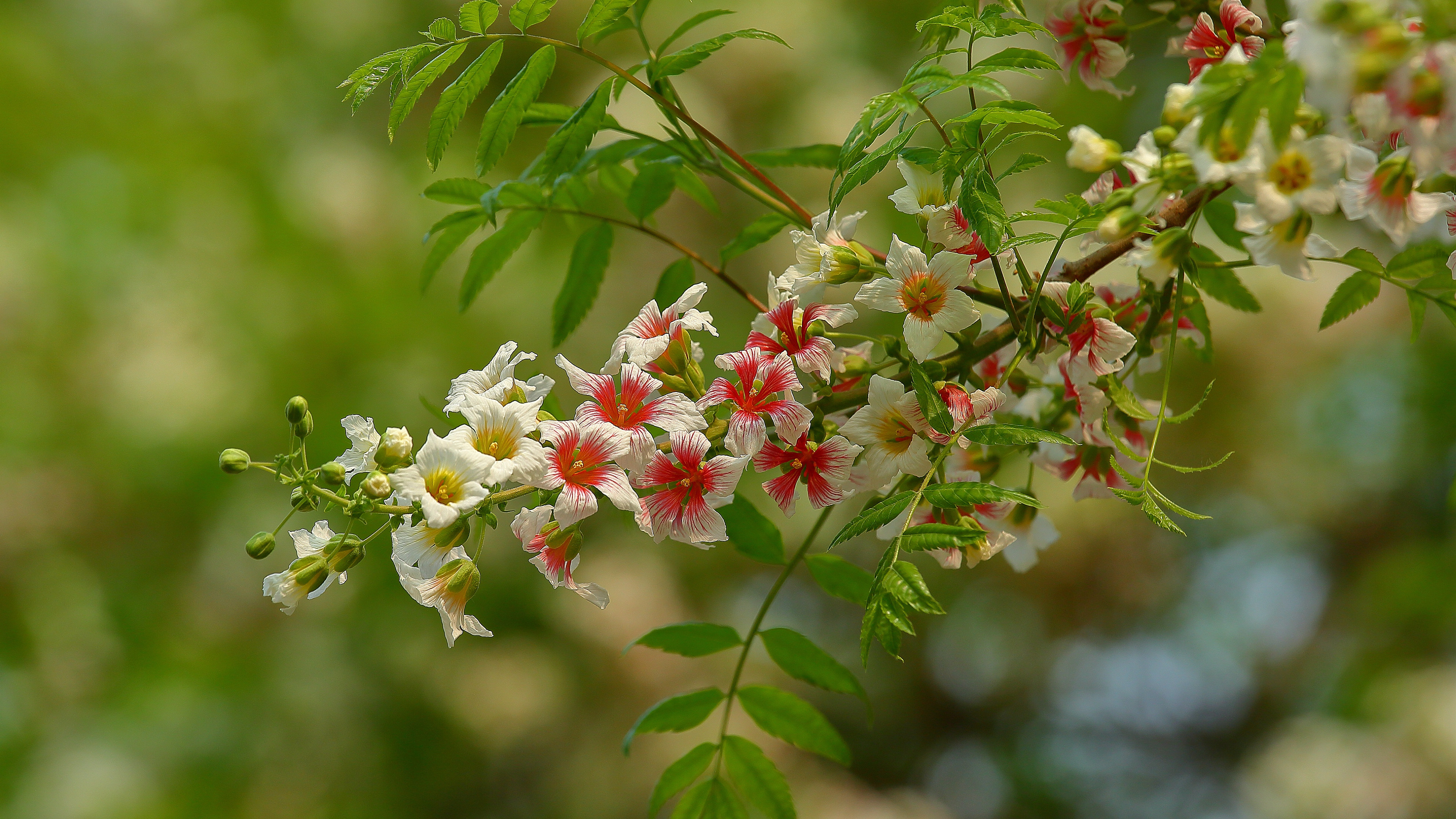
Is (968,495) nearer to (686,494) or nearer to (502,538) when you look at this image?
(686,494)

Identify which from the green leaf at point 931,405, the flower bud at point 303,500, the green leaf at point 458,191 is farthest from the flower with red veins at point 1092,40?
the flower bud at point 303,500

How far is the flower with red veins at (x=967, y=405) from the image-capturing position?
412mm

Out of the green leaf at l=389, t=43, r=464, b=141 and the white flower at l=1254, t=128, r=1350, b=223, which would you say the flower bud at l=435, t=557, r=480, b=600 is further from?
the white flower at l=1254, t=128, r=1350, b=223

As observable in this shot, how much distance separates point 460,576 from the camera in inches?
15.9

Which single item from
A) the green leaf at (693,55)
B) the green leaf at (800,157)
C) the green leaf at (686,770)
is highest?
the green leaf at (693,55)

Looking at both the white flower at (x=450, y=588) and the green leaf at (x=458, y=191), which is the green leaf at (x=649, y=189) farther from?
the white flower at (x=450, y=588)

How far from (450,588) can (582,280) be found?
10.1 inches

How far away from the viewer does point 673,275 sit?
0.60 m

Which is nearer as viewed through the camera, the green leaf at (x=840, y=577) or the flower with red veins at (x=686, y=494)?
the flower with red veins at (x=686, y=494)

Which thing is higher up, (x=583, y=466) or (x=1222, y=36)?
(x=1222, y=36)

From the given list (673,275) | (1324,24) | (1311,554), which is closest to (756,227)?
(673,275)

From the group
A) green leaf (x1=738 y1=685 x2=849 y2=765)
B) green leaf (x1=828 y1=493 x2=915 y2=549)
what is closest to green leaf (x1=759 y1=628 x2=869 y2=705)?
green leaf (x1=738 y1=685 x2=849 y2=765)

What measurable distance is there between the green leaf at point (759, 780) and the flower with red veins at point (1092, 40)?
1.48 feet

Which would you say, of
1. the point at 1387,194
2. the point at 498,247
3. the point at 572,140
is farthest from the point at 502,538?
the point at 1387,194
